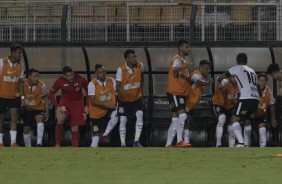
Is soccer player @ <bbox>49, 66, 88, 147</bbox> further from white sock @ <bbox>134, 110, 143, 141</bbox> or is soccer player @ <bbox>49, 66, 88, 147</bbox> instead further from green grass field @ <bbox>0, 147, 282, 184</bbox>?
green grass field @ <bbox>0, 147, 282, 184</bbox>

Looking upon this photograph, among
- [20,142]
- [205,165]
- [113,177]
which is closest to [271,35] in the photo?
[20,142]

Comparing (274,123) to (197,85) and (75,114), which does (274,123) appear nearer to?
(197,85)

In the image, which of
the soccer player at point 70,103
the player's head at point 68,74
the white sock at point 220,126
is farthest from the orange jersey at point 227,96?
the player's head at point 68,74

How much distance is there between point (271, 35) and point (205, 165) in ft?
28.9

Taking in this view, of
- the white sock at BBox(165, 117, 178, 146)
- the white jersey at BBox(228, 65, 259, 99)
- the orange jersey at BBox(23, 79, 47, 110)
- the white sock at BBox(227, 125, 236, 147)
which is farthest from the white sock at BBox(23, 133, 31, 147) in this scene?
the white jersey at BBox(228, 65, 259, 99)

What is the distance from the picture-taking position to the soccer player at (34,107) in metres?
20.1

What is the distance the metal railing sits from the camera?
21.3 m

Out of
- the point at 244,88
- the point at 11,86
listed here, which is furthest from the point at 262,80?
the point at 11,86

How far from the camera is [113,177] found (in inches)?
444

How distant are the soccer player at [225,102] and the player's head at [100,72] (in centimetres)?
228

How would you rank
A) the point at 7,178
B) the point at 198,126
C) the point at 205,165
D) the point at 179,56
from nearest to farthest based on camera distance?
1. the point at 7,178
2. the point at 205,165
3. the point at 179,56
4. the point at 198,126

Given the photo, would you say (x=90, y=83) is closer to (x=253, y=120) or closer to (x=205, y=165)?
(x=253, y=120)

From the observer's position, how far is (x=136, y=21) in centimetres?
2142

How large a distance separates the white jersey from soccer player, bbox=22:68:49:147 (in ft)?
13.6
